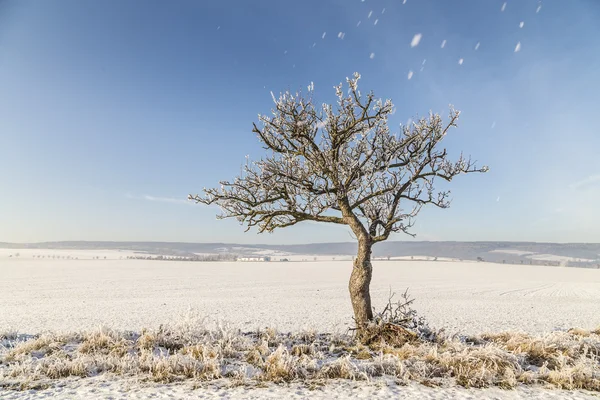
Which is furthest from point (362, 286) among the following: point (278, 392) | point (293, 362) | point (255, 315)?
point (255, 315)

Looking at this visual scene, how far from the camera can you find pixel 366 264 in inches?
448

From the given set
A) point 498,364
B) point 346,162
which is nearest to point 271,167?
point 346,162

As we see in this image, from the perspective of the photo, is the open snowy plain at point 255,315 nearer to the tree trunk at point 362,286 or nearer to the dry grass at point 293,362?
the dry grass at point 293,362

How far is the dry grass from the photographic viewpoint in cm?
738

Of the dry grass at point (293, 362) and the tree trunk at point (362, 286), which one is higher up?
the tree trunk at point (362, 286)

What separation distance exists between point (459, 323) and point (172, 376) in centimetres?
1752

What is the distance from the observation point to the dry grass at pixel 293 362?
7.38 m

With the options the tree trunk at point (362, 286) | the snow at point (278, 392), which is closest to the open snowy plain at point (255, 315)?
the snow at point (278, 392)

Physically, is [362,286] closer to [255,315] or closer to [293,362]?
[293,362]

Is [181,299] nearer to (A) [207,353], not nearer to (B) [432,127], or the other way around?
(A) [207,353]

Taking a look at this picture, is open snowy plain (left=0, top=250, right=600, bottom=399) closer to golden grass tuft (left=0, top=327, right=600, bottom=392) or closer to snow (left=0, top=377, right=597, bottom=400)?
snow (left=0, top=377, right=597, bottom=400)

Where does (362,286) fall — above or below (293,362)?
above

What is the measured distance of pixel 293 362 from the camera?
7.87m

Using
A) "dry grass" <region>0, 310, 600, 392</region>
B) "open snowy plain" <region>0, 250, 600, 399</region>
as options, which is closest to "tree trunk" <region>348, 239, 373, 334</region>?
"dry grass" <region>0, 310, 600, 392</region>
